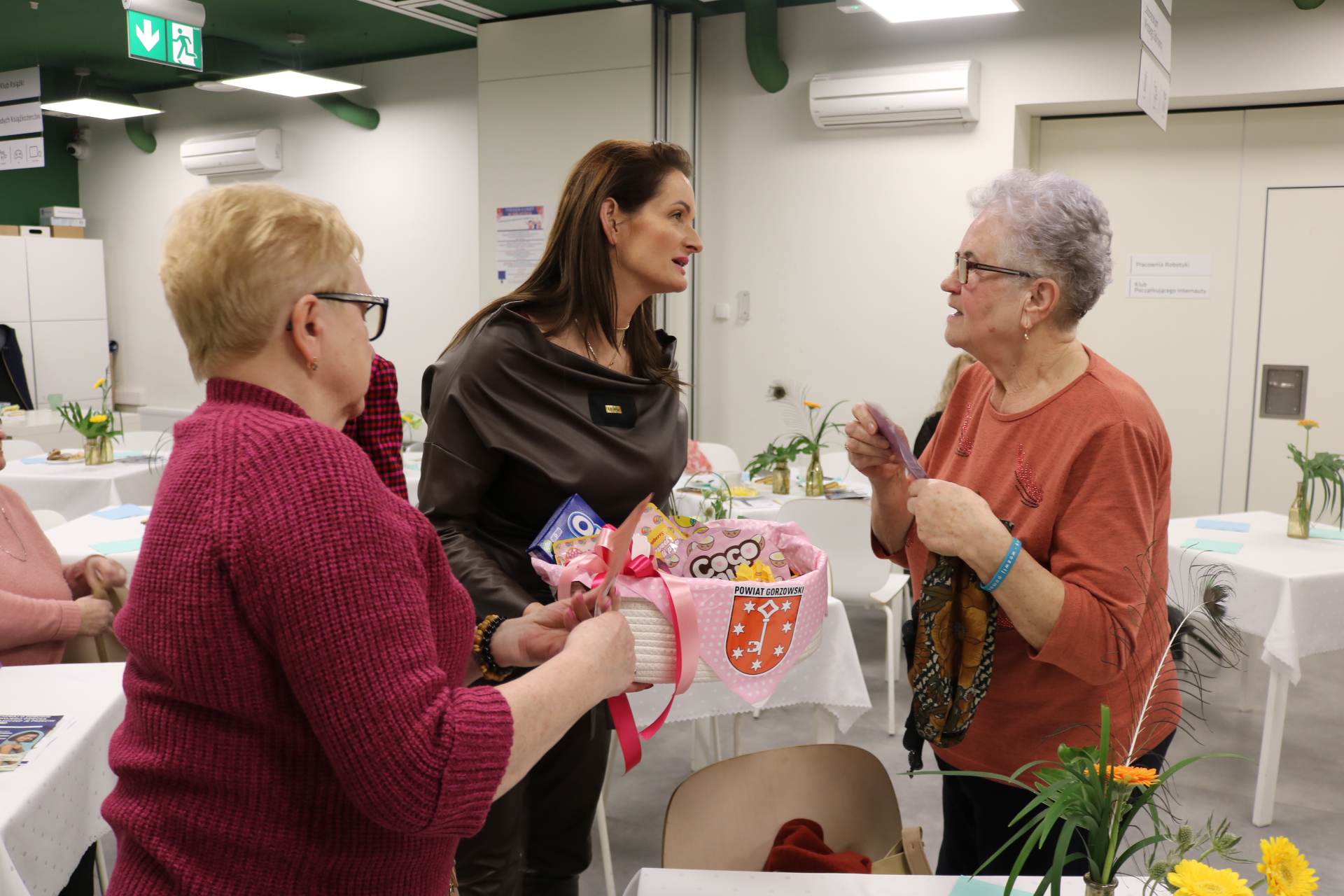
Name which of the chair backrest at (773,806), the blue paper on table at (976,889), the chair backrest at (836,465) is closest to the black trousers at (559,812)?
the chair backrest at (773,806)

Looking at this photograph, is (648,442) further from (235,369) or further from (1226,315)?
(1226,315)

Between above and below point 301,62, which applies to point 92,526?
below

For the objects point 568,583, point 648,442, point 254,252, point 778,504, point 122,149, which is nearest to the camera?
point 254,252

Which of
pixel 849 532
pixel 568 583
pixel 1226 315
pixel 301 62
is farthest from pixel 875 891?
pixel 301 62

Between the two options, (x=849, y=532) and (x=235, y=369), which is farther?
(x=849, y=532)

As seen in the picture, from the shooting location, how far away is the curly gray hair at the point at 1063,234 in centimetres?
156

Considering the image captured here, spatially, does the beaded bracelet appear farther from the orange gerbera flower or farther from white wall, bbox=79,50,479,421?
white wall, bbox=79,50,479,421

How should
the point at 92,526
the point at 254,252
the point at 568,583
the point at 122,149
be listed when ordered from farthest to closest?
the point at 122,149 → the point at 92,526 → the point at 568,583 → the point at 254,252

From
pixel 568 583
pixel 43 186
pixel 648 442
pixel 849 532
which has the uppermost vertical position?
pixel 43 186

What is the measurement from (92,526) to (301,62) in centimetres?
544

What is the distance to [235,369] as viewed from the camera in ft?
3.13

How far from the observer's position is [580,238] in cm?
171

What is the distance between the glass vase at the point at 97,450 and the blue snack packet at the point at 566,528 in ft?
14.5

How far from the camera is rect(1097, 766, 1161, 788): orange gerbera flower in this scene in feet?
3.16
